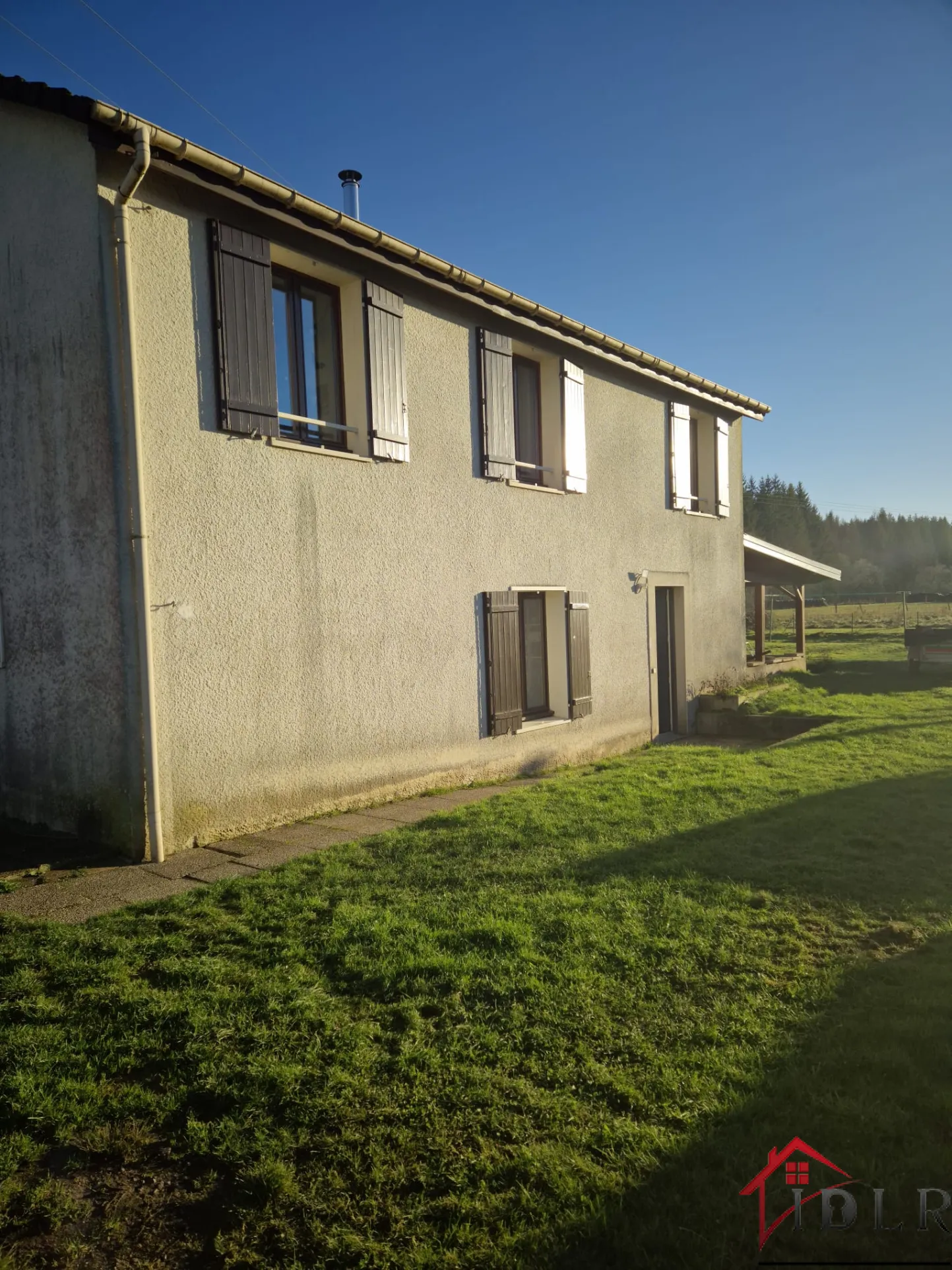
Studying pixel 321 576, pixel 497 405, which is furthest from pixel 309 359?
pixel 497 405

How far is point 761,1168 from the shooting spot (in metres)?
2.55

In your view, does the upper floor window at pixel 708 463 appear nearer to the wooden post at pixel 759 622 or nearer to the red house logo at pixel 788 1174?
the wooden post at pixel 759 622

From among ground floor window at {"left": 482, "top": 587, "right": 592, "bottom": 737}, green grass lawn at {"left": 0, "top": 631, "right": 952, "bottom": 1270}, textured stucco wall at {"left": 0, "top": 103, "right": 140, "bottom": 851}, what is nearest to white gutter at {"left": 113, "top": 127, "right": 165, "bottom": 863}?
textured stucco wall at {"left": 0, "top": 103, "right": 140, "bottom": 851}

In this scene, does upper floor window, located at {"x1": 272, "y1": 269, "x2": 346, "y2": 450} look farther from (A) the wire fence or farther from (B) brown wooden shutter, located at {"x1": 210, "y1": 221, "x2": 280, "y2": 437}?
(A) the wire fence

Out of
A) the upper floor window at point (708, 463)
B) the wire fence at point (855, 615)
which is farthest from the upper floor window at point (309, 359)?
the wire fence at point (855, 615)

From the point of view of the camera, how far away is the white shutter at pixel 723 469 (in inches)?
594

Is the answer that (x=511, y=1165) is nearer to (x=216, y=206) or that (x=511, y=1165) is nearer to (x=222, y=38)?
(x=216, y=206)

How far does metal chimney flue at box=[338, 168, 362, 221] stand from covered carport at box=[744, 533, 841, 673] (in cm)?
1031

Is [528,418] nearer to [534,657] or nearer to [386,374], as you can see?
[534,657]

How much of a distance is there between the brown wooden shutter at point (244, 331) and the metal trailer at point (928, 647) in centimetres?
1733

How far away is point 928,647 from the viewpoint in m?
19.9

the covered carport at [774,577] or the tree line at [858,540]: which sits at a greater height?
the tree line at [858,540]

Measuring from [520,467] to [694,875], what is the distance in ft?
20.3

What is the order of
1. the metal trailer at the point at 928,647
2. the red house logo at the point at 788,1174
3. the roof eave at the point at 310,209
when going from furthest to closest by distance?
the metal trailer at the point at 928,647
the roof eave at the point at 310,209
the red house logo at the point at 788,1174
